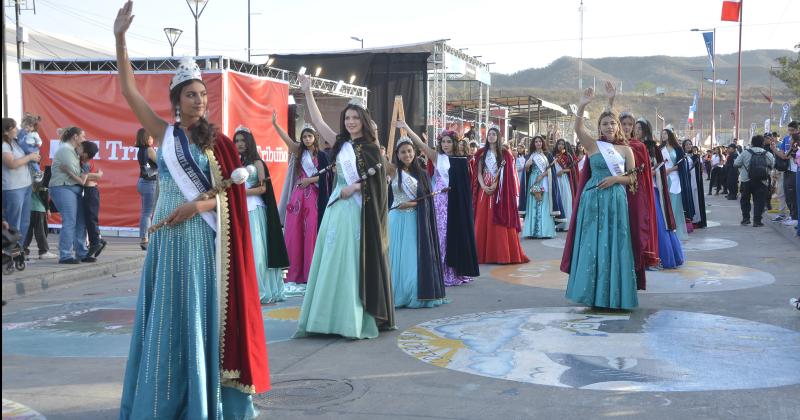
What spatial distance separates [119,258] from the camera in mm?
11344

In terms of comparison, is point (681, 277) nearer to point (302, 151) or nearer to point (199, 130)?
point (302, 151)

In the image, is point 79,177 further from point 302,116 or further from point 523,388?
point 302,116

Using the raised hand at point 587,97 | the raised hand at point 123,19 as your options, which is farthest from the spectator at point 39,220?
the raised hand at point 123,19

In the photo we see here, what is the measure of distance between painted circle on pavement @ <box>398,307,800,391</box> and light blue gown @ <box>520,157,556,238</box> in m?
7.61

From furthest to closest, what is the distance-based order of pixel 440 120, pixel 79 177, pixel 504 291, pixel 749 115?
pixel 749 115 < pixel 440 120 < pixel 79 177 < pixel 504 291

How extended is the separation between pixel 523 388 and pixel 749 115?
112 meters

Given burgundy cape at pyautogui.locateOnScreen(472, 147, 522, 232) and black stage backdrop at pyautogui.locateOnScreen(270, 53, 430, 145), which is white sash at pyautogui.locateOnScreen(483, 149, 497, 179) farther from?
black stage backdrop at pyautogui.locateOnScreen(270, 53, 430, 145)

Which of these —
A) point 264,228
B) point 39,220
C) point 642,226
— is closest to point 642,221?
point 642,226

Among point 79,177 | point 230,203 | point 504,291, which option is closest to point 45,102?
point 79,177

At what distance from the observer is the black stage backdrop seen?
25.1 metres

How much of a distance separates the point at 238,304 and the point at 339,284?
2317 millimetres

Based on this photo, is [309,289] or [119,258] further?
[119,258]

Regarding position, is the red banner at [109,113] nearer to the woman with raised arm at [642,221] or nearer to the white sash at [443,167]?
the white sash at [443,167]

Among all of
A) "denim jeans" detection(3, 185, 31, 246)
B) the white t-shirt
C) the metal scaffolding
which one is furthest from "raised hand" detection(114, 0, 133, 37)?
the metal scaffolding
